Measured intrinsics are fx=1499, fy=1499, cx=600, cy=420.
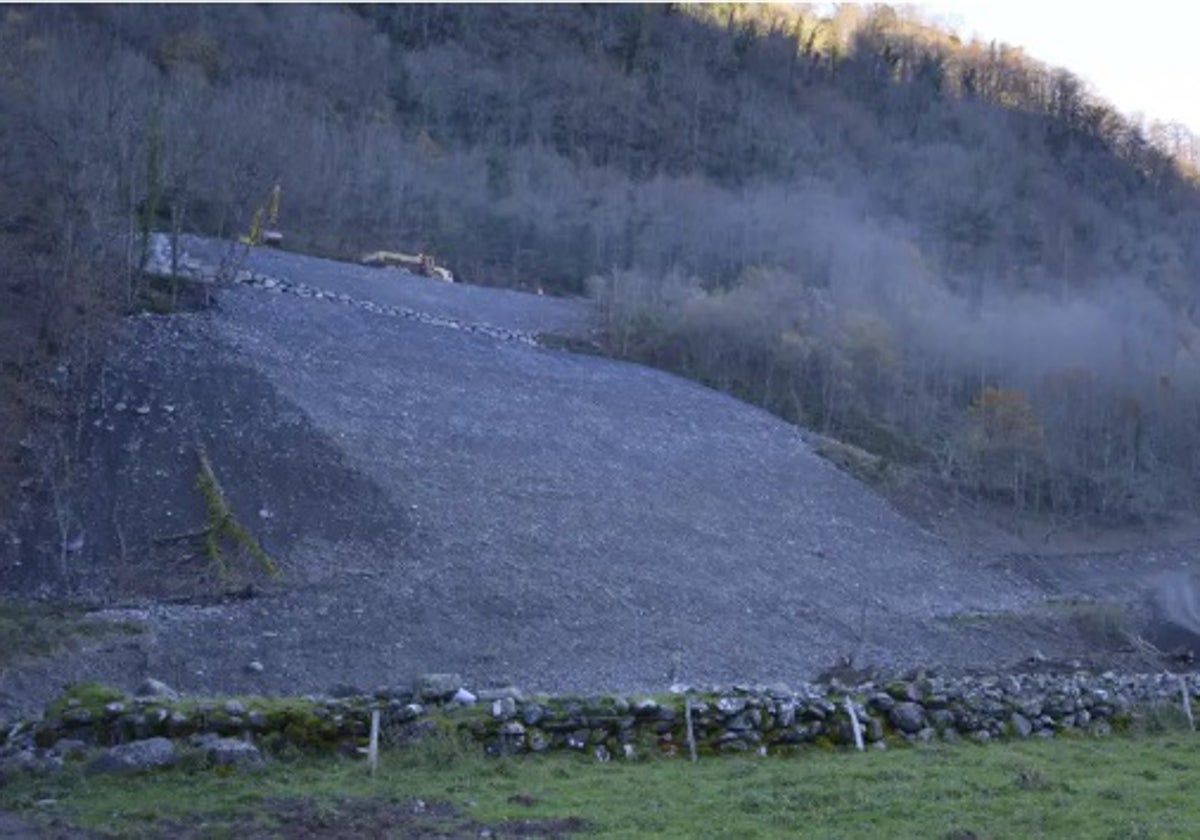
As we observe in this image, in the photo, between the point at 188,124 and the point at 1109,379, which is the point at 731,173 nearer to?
the point at 1109,379

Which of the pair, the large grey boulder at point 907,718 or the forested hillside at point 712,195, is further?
the forested hillside at point 712,195

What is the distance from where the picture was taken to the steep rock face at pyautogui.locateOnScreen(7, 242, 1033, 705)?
25.2 m

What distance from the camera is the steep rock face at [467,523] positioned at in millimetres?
25219

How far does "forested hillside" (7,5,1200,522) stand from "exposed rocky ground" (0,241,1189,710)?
4007 mm

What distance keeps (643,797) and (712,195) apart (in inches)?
3099

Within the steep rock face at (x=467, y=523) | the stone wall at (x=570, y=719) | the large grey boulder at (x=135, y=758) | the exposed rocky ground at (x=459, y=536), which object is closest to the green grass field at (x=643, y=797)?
the large grey boulder at (x=135, y=758)

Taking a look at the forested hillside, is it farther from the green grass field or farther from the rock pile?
the green grass field

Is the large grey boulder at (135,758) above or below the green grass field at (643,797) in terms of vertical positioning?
below

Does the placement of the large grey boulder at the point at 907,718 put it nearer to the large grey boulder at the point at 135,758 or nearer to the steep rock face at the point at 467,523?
the steep rock face at the point at 467,523

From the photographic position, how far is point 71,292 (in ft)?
122

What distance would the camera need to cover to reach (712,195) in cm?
9075

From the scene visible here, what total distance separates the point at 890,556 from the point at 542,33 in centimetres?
8879

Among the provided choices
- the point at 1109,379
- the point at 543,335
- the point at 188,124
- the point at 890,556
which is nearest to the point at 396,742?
the point at 890,556

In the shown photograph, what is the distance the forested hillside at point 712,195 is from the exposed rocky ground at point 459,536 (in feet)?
13.1
